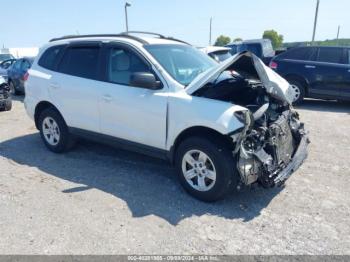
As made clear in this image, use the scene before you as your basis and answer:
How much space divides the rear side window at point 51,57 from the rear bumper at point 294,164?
3.95 metres

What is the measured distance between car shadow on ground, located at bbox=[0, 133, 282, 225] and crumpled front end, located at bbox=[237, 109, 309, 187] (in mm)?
406

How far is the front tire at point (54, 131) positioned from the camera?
5406 mm

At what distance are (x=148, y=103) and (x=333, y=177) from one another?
2.78m

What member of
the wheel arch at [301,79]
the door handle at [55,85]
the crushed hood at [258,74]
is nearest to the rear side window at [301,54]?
the wheel arch at [301,79]

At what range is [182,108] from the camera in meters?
3.82

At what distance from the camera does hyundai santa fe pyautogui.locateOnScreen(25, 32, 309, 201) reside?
11.8 feet

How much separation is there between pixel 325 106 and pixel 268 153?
6.77 meters

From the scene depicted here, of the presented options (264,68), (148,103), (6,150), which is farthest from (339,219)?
(6,150)

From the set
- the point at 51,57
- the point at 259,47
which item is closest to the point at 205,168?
the point at 51,57

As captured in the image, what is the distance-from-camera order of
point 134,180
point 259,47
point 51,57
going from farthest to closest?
1. point 259,47
2. point 51,57
3. point 134,180

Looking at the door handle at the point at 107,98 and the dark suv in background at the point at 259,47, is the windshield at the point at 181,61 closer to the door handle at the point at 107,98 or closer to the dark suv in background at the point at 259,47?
the door handle at the point at 107,98

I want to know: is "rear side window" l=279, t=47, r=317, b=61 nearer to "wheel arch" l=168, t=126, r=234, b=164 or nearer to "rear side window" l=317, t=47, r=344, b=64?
"rear side window" l=317, t=47, r=344, b=64

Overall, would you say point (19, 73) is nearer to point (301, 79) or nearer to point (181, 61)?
point (181, 61)

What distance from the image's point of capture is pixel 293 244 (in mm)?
3078
